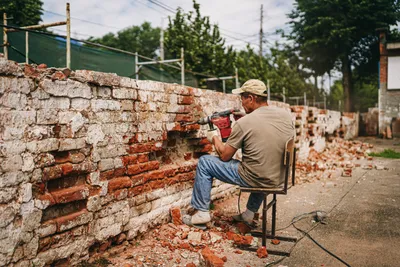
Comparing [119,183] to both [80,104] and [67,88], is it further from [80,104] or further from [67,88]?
[67,88]

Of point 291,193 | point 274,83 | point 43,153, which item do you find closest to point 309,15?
point 274,83

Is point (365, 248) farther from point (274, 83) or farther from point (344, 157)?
point (274, 83)

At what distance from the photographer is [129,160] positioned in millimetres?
3021

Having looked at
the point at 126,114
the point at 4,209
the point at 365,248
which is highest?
the point at 126,114

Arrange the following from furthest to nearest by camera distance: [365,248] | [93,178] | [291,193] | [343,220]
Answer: [291,193] < [343,220] < [365,248] < [93,178]

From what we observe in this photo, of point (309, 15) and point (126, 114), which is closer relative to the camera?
point (126, 114)

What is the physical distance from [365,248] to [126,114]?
2.55m

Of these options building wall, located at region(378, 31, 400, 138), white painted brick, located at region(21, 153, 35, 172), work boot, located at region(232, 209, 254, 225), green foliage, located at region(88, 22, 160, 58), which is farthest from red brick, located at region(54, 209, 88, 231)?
green foliage, located at region(88, 22, 160, 58)

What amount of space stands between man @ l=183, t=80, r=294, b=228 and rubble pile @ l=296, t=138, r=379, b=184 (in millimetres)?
3148

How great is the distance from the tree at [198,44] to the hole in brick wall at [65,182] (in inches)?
470

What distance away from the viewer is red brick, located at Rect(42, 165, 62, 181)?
2275 millimetres

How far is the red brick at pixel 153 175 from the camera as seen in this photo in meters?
3.20

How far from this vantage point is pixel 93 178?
264cm

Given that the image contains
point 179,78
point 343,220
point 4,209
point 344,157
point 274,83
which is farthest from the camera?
point 274,83
